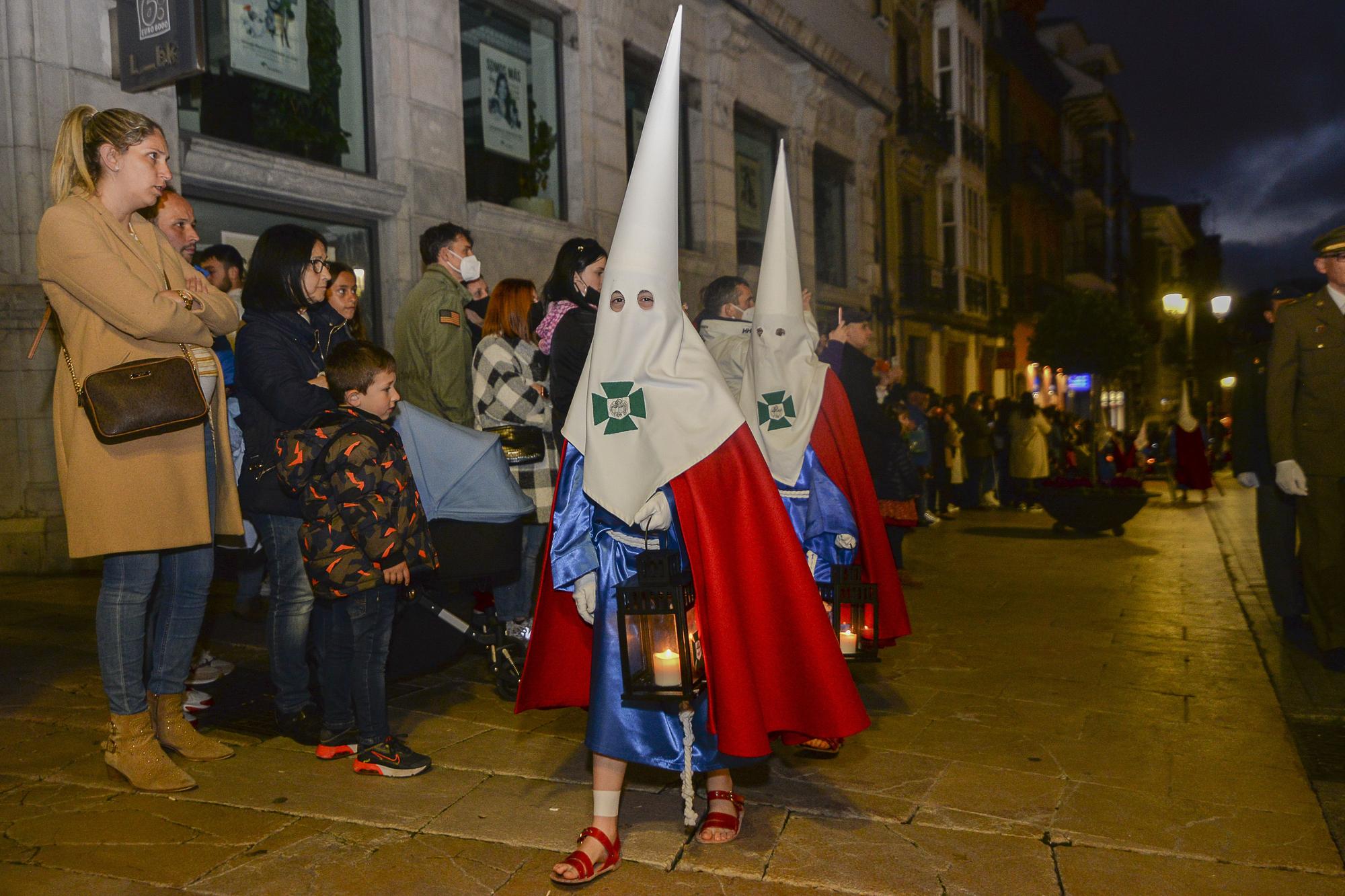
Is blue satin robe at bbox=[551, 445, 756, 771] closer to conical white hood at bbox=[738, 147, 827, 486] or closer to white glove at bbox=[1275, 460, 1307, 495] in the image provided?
conical white hood at bbox=[738, 147, 827, 486]

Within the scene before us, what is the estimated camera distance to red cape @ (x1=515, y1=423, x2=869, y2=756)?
3139mm

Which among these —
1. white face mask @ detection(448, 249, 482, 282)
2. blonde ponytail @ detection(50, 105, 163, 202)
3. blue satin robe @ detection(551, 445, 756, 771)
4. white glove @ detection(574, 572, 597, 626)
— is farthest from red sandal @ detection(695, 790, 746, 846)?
white face mask @ detection(448, 249, 482, 282)

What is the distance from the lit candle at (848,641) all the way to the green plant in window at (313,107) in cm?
682

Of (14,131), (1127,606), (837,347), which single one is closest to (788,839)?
(837,347)

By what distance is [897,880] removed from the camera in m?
3.03

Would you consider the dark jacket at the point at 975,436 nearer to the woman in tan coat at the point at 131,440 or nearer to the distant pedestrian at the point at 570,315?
the distant pedestrian at the point at 570,315

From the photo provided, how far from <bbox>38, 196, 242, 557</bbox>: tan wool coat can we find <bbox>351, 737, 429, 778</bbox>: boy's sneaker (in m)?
0.94

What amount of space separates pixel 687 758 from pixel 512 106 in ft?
31.0

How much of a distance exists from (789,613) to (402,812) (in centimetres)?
141

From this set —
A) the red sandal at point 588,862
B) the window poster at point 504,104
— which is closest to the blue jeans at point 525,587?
the red sandal at point 588,862

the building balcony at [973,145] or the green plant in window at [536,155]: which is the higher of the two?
the building balcony at [973,145]

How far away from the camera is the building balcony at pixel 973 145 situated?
26.2 m

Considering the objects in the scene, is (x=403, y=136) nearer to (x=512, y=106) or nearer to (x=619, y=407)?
(x=512, y=106)

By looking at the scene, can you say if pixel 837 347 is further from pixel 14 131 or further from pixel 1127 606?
pixel 14 131
